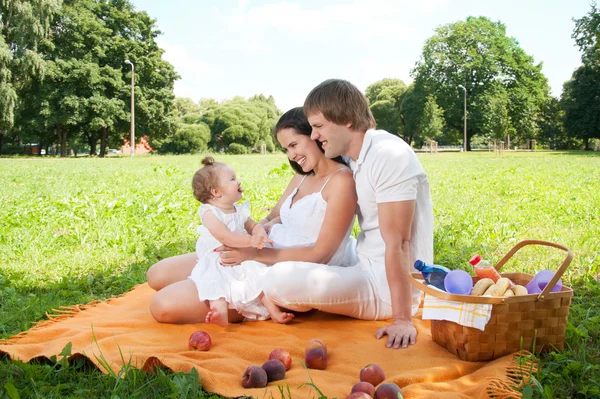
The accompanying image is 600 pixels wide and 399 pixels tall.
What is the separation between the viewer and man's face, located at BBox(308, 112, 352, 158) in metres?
3.20

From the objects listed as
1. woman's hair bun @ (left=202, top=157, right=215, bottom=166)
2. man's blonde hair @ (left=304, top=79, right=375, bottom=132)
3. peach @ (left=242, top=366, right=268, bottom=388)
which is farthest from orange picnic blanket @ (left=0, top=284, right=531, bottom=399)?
man's blonde hair @ (left=304, top=79, right=375, bottom=132)

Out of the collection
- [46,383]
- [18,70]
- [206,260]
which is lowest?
[46,383]

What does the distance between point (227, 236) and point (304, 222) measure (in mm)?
536

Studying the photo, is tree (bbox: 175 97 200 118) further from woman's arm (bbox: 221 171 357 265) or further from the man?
the man

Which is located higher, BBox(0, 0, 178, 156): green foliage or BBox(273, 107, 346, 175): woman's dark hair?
BBox(0, 0, 178, 156): green foliage

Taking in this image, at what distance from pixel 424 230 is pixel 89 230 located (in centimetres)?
421

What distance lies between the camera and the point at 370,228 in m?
3.32

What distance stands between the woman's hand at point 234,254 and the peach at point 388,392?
149 cm

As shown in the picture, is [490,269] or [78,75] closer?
[490,269]

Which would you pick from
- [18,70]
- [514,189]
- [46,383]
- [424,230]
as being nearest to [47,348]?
[46,383]

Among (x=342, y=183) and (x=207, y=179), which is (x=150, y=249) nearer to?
(x=207, y=179)

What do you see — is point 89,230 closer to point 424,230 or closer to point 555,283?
point 424,230

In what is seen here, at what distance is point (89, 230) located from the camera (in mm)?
5965

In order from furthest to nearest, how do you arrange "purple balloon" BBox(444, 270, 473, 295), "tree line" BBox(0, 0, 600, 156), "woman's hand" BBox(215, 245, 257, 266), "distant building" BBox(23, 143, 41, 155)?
"distant building" BBox(23, 143, 41, 155) < "tree line" BBox(0, 0, 600, 156) < "woman's hand" BBox(215, 245, 257, 266) < "purple balloon" BBox(444, 270, 473, 295)
